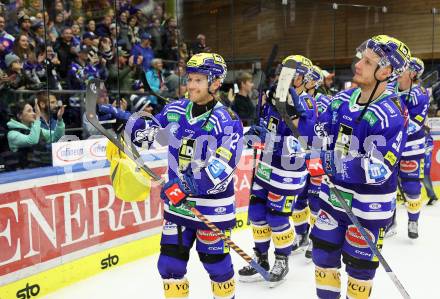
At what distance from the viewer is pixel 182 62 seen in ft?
24.0

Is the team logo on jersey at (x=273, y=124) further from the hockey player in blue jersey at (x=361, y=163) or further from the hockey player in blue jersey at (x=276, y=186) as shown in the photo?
the hockey player in blue jersey at (x=361, y=163)

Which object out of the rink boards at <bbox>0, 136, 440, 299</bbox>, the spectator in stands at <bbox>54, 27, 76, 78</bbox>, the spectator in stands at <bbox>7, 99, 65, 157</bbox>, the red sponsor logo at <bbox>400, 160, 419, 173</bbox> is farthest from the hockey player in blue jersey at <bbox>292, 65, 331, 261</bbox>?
the spectator in stands at <bbox>54, 27, 76, 78</bbox>

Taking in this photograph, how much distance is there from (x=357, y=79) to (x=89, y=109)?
4.81 ft

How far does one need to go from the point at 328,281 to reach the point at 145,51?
17.2ft

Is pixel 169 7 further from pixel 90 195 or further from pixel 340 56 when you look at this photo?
pixel 90 195

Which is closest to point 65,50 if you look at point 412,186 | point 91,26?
point 91,26

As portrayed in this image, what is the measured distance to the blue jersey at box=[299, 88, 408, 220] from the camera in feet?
7.82

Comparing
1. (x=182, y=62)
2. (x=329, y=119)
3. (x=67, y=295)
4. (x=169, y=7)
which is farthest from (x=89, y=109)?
(x=169, y=7)

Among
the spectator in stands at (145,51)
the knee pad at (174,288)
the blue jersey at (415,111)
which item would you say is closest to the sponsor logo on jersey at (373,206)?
the knee pad at (174,288)

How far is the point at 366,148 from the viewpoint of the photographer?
95.8 inches

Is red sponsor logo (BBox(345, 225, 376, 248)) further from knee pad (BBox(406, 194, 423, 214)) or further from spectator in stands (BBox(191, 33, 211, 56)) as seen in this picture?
spectator in stands (BBox(191, 33, 211, 56))

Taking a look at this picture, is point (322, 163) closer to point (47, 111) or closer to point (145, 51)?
point (47, 111)

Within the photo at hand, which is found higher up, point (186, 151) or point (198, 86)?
point (198, 86)

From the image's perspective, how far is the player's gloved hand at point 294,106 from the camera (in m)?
3.35
